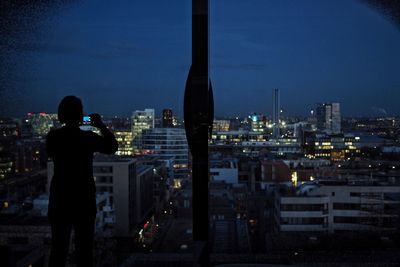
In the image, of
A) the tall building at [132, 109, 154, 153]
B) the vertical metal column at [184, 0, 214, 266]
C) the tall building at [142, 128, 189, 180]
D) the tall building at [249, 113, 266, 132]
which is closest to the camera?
the vertical metal column at [184, 0, 214, 266]

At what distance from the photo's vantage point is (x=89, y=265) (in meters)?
1.23

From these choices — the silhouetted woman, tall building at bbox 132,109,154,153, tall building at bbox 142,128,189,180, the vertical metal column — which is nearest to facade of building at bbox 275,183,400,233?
tall building at bbox 132,109,154,153

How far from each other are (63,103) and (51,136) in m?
0.09

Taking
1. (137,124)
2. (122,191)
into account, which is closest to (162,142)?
(137,124)

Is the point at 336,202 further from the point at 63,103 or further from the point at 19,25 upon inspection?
the point at 63,103

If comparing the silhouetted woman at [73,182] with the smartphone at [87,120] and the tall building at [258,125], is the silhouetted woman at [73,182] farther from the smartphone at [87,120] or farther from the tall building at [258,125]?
the tall building at [258,125]

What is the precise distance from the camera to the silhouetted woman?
3.89 ft

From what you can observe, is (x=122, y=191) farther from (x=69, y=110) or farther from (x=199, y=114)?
(x=69, y=110)

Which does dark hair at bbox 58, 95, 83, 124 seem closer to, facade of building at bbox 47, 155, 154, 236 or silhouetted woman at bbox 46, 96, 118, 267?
silhouetted woman at bbox 46, 96, 118, 267

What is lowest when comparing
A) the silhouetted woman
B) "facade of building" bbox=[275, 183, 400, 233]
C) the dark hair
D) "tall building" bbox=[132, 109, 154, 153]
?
"facade of building" bbox=[275, 183, 400, 233]

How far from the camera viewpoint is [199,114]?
5.32 ft

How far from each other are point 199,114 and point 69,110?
0.52m

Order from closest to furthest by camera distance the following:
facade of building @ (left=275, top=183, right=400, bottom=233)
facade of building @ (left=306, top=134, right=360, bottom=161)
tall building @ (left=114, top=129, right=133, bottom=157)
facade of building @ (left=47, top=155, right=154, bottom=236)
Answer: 1. tall building @ (left=114, top=129, right=133, bottom=157)
2. facade of building @ (left=275, top=183, right=400, bottom=233)
3. facade of building @ (left=47, top=155, right=154, bottom=236)
4. facade of building @ (left=306, top=134, right=360, bottom=161)

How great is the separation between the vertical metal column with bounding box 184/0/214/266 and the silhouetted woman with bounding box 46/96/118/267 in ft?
1.47
